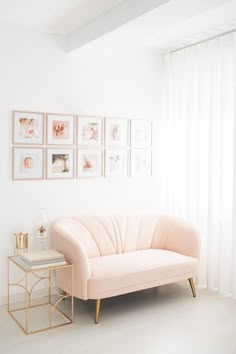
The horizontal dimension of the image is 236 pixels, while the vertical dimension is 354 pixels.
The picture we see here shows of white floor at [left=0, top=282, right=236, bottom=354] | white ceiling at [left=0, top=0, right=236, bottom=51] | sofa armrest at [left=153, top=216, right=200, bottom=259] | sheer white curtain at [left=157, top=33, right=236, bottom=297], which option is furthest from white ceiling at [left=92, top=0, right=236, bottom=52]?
white floor at [left=0, top=282, right=236, bottom=354]

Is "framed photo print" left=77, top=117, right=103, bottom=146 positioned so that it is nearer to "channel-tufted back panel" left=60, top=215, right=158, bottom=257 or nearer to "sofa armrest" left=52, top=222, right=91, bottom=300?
"channel-tufted back panel" left=60, top=215, right=158, bottom=257

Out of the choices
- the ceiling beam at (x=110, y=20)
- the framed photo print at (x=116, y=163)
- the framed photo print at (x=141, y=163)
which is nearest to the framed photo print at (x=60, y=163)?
the framed photo print at (x=116, y=163)

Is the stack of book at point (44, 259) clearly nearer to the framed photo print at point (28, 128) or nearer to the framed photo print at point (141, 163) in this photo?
the framed photo print at point (28, 128)

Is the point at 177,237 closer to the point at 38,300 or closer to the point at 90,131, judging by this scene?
the point at 90,131

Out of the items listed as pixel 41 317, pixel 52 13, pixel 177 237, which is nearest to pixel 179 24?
pixel 52 13

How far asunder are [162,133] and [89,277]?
2183 millimetres

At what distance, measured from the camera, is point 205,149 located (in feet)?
15.1

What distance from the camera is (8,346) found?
10.5 ft

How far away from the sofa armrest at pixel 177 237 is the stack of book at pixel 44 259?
4.40ft

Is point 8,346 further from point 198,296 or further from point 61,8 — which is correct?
point 61,8

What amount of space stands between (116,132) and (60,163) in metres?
0.77

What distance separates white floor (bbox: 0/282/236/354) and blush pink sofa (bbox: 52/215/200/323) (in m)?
0.22

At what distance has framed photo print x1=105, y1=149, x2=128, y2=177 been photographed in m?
4.75

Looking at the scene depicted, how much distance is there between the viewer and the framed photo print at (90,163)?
4551mm
